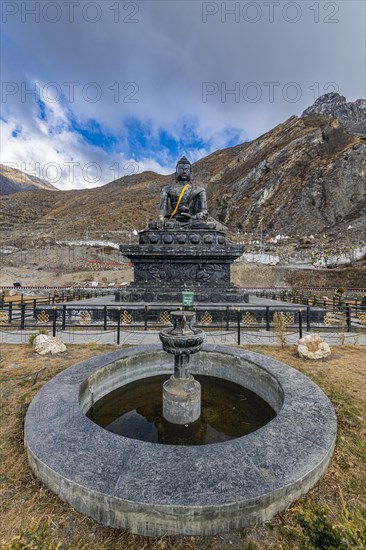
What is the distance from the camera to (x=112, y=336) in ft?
27.3

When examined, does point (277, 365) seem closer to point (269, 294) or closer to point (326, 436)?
point (326, 436)

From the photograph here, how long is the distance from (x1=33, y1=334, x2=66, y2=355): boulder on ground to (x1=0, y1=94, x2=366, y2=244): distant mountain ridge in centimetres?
5223

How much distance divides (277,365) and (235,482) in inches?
113

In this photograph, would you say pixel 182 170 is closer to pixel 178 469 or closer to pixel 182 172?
pixel 182 172

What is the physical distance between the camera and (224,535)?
75.9 inches

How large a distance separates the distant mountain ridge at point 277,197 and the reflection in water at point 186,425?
168 ft

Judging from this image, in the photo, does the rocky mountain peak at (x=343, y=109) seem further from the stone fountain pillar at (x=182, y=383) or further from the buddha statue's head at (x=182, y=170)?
the stone fountain pillar at (x=182, y=383)

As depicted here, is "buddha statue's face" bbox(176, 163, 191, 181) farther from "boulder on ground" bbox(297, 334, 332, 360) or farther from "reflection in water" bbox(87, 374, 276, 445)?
"reflection in water" bbox(87, 374, 276, 445)

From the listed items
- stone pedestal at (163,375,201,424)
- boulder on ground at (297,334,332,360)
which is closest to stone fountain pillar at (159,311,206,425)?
stone pedestal at (163,375,201,424)

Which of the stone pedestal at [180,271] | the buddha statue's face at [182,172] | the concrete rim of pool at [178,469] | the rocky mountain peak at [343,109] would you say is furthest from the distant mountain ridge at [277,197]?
the concrete rim of pool at [178,469]

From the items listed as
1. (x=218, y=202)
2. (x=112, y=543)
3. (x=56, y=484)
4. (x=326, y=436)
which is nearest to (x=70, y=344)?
(x=56, y=484)

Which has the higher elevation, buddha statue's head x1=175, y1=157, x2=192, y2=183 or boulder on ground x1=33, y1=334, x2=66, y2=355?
buddha statue's head x1=175, y1=157, x2=192, y2=183

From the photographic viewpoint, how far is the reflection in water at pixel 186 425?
11.7ft

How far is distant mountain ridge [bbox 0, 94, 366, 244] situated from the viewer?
2662 inches
